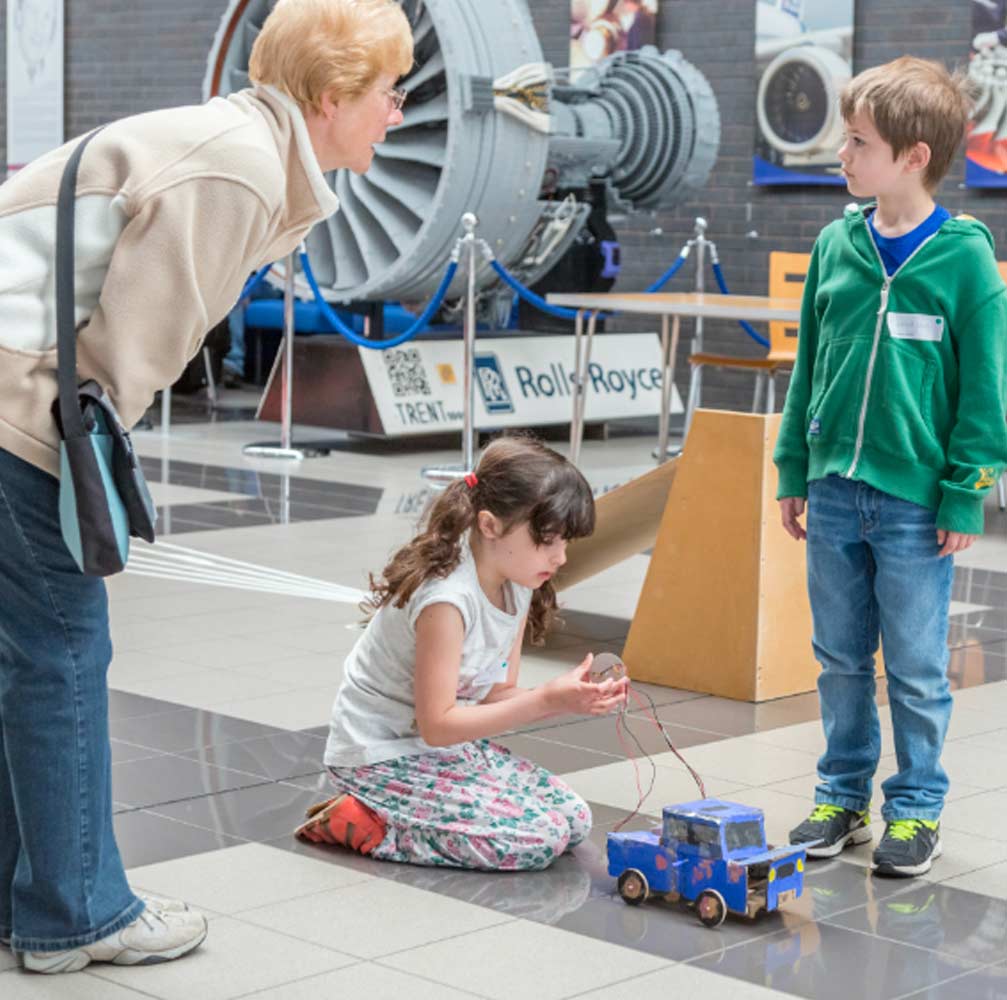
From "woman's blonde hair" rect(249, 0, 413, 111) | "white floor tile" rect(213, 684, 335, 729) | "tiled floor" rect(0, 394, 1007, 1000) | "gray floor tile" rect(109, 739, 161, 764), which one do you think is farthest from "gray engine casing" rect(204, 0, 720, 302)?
"woman's blonde hair" rect(249, 0, 413, 111)

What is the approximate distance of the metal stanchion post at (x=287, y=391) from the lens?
9.23 metres

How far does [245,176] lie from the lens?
93.3 inches

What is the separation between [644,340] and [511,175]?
1.97m

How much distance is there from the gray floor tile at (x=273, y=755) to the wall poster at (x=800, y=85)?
690 centimetres

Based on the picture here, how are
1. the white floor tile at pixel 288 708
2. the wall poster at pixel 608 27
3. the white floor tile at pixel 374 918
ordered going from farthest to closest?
the wall poster at pixel 608 27, the white floor tile at pixel 288 708, the white floor tile at pixel 374 918

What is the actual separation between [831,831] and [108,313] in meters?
1.61

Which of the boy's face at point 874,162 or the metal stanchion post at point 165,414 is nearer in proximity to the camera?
the boy's face at point 874,162

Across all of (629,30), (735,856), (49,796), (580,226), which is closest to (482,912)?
(735,856)

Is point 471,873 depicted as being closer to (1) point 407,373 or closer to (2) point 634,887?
(2) point 634,887

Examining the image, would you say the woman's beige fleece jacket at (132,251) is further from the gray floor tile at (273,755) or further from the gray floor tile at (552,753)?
the gray floor tile at (552,753)

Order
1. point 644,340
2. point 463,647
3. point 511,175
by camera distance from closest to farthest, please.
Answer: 1. point 463,647
2. point 511,175
3. point 644,340

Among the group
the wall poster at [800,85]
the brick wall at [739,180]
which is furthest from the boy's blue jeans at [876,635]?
the wall poster at [800,85]

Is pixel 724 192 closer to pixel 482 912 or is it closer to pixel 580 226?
pixel 580 226

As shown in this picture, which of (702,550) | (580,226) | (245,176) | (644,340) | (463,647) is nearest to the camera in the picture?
(245,176)
